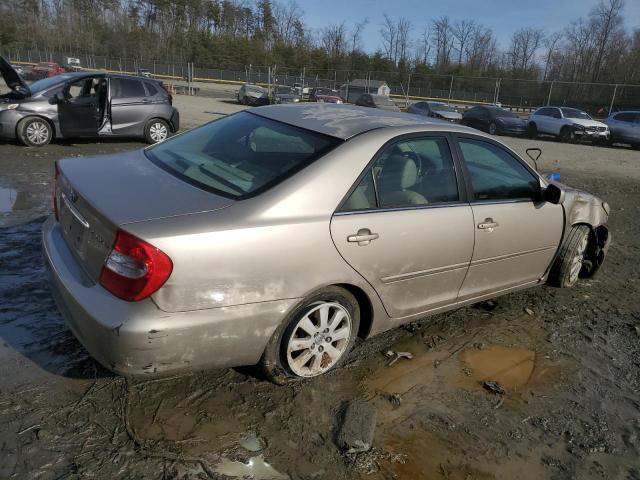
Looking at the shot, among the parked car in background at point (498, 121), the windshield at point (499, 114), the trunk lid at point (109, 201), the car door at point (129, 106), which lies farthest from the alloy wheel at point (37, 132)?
the windshield at point (499, 114)

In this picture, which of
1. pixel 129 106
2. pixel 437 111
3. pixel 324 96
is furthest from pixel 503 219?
pixel 324 96

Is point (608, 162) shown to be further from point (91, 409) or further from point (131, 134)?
point (91, 409)

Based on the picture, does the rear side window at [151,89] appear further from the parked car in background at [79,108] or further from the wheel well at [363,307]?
the wheel well at [363,307]

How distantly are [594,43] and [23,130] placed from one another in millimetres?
69837

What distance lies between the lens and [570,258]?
14.7ft

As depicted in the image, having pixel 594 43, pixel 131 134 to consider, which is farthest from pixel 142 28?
pixel 131 134

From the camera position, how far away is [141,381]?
9.54 feet

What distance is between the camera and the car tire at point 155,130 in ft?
36.6

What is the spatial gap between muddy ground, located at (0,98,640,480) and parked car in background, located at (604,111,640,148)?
19274mm

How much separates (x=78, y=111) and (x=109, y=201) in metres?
8.52

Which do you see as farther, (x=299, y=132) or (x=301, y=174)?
(x=299, y=132)

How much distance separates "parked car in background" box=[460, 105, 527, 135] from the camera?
22016mm

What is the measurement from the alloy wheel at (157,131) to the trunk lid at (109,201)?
8.46m

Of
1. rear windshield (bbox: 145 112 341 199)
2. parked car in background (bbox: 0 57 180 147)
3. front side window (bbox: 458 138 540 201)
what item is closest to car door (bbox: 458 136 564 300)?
front side window (bbox: 458 138 540 201)
